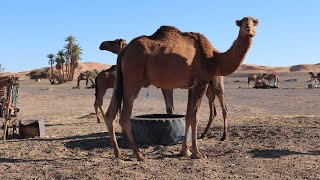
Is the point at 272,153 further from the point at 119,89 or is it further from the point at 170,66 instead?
the point at 119,89

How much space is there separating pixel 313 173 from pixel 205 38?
11.0ft

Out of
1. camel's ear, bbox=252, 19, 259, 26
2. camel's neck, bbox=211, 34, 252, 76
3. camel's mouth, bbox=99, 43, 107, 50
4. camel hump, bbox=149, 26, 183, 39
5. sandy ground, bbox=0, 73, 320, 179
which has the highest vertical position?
camel's ear, bbox=252, 19, 259, 26

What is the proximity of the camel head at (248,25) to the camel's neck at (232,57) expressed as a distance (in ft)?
0.42

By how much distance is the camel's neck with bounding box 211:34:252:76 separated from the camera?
878 cm

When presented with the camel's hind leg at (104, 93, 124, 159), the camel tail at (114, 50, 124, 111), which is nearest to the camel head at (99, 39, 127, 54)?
the camel tail at (114, 50, 124, 111)

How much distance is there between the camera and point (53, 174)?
298 inches

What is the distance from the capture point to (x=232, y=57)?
9000 millimetres

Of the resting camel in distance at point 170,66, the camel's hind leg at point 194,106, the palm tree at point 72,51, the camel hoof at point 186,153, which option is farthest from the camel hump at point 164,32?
the palm tree at point 72,51

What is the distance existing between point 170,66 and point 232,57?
1.14 meters

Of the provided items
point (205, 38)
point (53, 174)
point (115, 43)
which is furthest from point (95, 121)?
point (53, 174)

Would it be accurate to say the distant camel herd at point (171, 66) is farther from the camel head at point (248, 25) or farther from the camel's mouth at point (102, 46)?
the camel's mouth at point (102, 46)

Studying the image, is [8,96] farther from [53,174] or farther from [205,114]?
[205,114]

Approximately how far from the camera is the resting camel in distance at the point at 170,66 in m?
8.81

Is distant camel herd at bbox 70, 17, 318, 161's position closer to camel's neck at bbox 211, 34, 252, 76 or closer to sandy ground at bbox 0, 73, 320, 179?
camel's neck at bbox 211, 34, 252, 76
